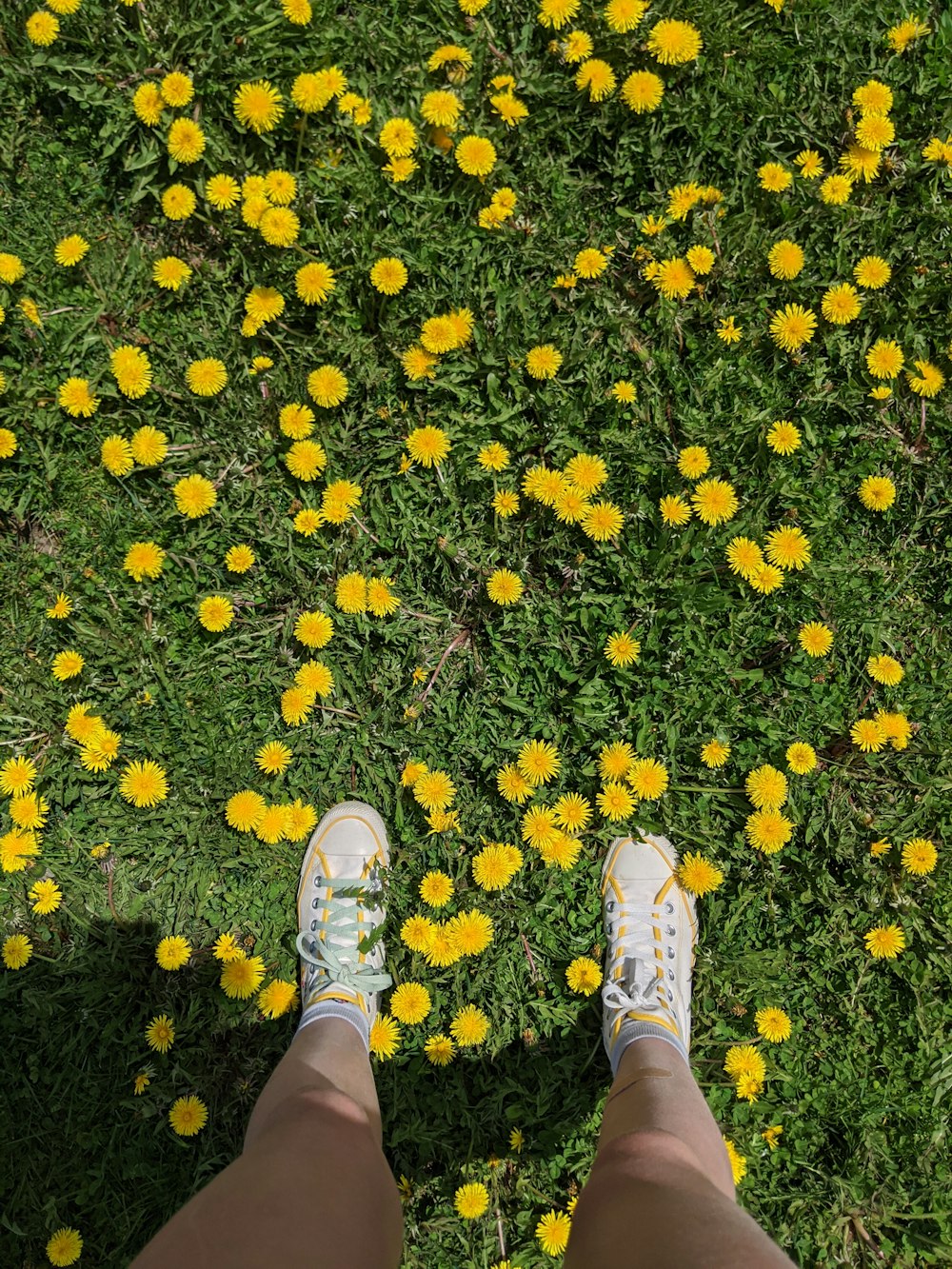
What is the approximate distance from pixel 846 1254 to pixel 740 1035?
791 millimetres

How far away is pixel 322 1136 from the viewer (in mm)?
2047

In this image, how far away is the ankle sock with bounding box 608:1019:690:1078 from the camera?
2.67 meters

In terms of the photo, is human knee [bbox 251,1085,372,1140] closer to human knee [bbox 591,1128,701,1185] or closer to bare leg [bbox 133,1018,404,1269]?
bare leg [bbox 133,1018,404,1269]

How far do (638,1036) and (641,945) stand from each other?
0.29m

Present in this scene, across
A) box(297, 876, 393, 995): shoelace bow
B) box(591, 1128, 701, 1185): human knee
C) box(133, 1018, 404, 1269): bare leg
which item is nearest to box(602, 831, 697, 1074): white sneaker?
box(591, 1128, 701, 1185): human knee

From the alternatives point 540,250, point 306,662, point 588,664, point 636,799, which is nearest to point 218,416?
point 306,662

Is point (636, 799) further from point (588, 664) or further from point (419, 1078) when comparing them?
point (419, 1078)

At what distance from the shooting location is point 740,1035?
9.53ft

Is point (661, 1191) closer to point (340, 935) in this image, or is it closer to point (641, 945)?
point (641, 945)

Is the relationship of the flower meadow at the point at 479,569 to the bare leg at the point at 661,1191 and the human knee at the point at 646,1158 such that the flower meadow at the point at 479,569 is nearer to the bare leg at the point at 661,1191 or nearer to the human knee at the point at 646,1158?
the bare leg at the point at 661,1191

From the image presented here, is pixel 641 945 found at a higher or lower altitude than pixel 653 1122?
lower

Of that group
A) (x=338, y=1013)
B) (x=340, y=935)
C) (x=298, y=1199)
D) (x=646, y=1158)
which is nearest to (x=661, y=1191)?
(x=646, y=1158)

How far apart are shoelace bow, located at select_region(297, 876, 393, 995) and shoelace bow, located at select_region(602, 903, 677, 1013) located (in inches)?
31.1

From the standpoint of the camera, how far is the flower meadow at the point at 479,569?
113 inches
